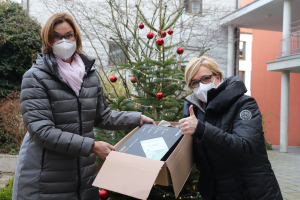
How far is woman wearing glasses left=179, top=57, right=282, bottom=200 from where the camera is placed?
1582 mm

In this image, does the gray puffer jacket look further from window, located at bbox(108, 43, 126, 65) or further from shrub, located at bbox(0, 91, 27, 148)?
shrub, located at bbox(0, 91, 27, 148)

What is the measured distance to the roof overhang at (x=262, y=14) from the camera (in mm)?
10451

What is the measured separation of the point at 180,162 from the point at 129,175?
35cm

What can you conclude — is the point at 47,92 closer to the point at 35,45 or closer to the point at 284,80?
the point at 35,45

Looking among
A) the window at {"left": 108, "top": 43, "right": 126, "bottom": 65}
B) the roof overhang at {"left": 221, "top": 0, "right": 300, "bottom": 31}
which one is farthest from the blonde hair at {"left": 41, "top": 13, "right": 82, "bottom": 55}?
the roof overhang at {"left": 221, "top": 0, "right": 300, "bottom": 31}

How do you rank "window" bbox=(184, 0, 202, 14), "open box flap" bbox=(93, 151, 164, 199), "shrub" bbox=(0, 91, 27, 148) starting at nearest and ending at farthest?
"open box flap" bbox=(93, 151, 164, 199) < "window" bbox=(184, 0, 202, 14) < "shrub" bbox=(0, 91, 27, 148)

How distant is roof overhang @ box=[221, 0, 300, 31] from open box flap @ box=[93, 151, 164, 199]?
28.2 ft

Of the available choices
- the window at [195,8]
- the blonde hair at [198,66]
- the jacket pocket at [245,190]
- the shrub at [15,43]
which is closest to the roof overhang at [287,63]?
the window at [195,8]

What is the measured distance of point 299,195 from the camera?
4.79 m

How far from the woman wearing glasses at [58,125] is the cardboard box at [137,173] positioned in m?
0.19

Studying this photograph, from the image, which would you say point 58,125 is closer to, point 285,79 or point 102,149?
point 102,149

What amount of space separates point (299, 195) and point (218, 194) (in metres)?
3.83

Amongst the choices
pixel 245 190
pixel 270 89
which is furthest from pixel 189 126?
pixel 270 89

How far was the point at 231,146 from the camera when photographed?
1.56 metres
